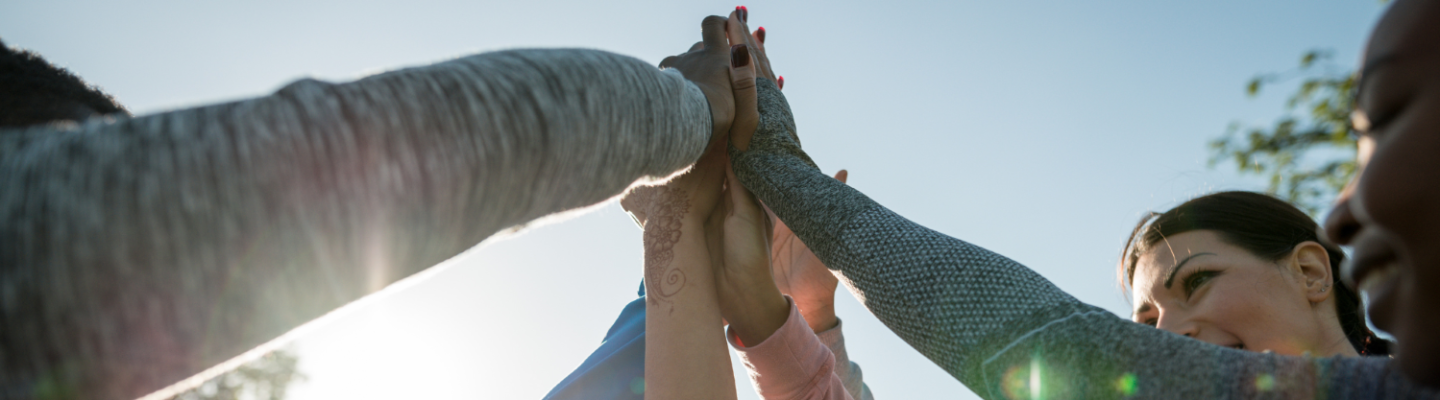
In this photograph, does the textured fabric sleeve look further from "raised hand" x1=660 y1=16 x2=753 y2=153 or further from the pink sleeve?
"raised hand" x1=660 y1=16 x2=753 y2=153

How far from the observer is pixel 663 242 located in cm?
218

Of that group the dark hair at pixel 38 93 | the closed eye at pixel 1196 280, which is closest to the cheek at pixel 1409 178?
the dark hair at pixel 38 93

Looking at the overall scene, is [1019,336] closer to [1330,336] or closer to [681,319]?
[681,319]

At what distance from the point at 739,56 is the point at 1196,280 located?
1.55m

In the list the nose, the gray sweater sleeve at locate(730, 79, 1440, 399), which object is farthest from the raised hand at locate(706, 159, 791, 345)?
the nose

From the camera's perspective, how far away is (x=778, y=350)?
2047mm

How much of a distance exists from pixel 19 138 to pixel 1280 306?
268 centimetres

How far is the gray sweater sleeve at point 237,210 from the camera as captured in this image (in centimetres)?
Result: 58

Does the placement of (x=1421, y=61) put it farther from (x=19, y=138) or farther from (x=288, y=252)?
(x=19, y=138)

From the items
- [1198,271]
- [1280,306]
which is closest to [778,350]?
[1198,271]

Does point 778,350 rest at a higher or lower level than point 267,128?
lower

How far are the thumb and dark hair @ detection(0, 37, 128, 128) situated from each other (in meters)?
1.34

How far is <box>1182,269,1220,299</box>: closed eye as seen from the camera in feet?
6.93

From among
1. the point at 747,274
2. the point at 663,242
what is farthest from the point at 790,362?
the point at 663,242
